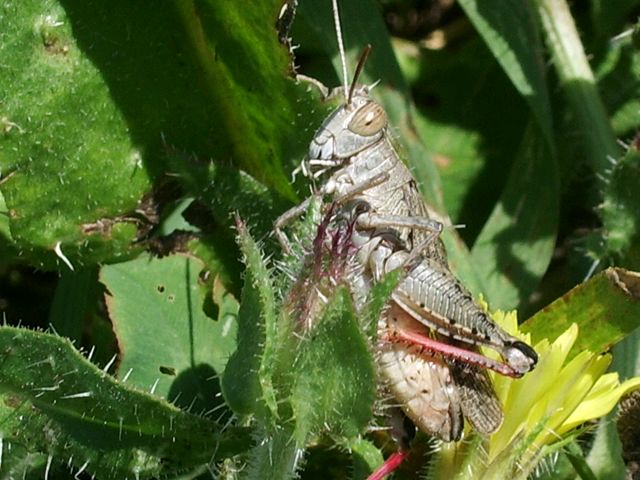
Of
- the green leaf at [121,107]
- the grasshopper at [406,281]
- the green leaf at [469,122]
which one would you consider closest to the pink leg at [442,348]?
the grasshopper at [406,281]

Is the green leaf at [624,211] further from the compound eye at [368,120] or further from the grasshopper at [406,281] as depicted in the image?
the compound eye at [368,120]

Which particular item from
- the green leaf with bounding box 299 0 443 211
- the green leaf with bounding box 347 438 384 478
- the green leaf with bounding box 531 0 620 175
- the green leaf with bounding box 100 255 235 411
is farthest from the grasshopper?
the green leaf with bounding box 531 0 620 175

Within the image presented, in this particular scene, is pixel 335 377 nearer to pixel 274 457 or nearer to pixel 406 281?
pixel 274 457

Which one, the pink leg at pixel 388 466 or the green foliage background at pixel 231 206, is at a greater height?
the green foliage background at pixel 231 206

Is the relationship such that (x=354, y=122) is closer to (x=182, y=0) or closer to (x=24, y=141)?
(x=182, y=0)

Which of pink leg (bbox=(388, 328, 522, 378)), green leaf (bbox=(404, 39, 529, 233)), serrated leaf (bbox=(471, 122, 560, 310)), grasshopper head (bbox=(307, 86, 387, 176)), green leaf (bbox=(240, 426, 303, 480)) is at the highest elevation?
grasshopper head (bbox=(307, 86, 387, 176))

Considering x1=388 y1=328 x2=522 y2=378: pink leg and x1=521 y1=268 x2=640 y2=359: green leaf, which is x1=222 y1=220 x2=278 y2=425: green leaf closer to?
x1=388 y1=328 x2=522 y2=378: pink leg

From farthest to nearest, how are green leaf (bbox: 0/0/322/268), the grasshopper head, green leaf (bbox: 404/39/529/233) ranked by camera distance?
1. green leaf (bbox: 404/39/529/233)
2. the grasshopper head
3. green leaf (bbox: 0/0/322/268)
